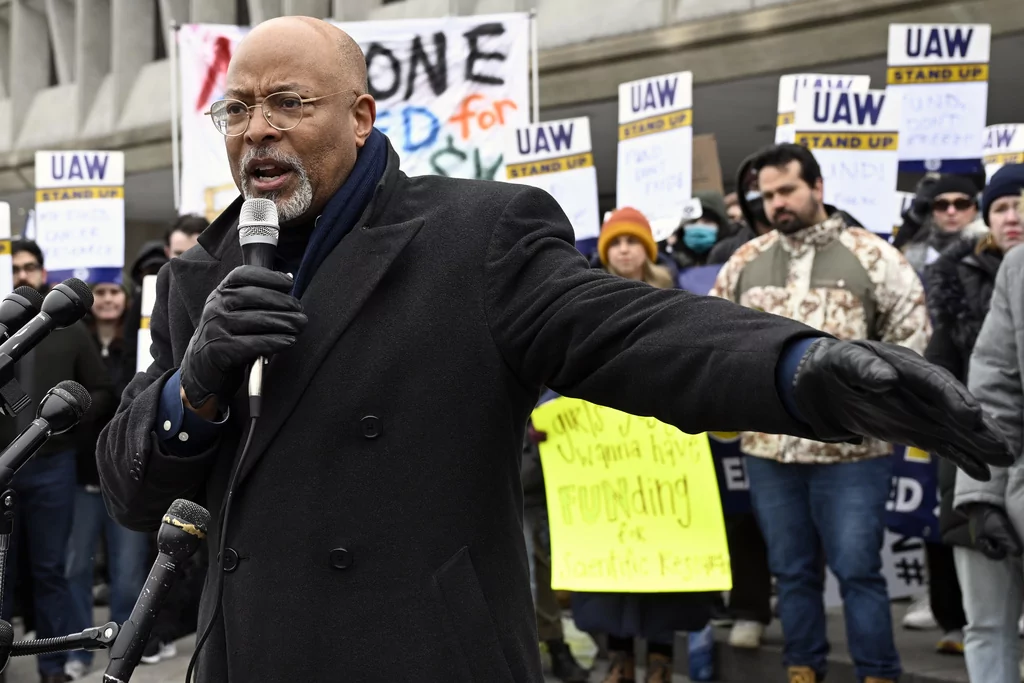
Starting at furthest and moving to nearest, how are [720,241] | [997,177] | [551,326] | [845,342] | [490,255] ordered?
[720,241], [997,177], [490,255], [551,326], [845,342]

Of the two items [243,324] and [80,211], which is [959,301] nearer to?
[243,324]

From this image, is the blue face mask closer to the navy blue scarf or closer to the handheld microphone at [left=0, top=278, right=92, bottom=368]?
the navy blue scarf

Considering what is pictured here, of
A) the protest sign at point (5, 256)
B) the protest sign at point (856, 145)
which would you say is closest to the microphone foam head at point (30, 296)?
the protest sign at point (5, 256)

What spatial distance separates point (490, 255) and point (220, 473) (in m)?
0.60

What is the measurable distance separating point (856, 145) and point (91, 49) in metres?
20.0

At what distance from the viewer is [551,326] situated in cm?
232

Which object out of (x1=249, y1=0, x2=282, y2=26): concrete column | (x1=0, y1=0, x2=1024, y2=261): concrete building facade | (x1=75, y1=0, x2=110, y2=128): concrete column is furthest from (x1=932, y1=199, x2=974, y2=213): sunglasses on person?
(x1=75, y1=0, x2=110, y2=128): concrete column

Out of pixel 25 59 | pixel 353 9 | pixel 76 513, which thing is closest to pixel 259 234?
pixel 76 513

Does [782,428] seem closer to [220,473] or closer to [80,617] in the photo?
[220,473]

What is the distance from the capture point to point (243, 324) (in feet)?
7.36

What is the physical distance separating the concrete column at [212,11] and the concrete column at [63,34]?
377 centimetres

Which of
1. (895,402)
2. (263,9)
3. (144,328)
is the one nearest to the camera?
(895,402)

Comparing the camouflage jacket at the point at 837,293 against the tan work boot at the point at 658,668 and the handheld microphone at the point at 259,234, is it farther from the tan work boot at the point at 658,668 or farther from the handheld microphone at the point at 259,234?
the handheld microphone at the point at 259,234

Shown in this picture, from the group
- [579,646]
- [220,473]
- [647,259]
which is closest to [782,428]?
[220,473]
